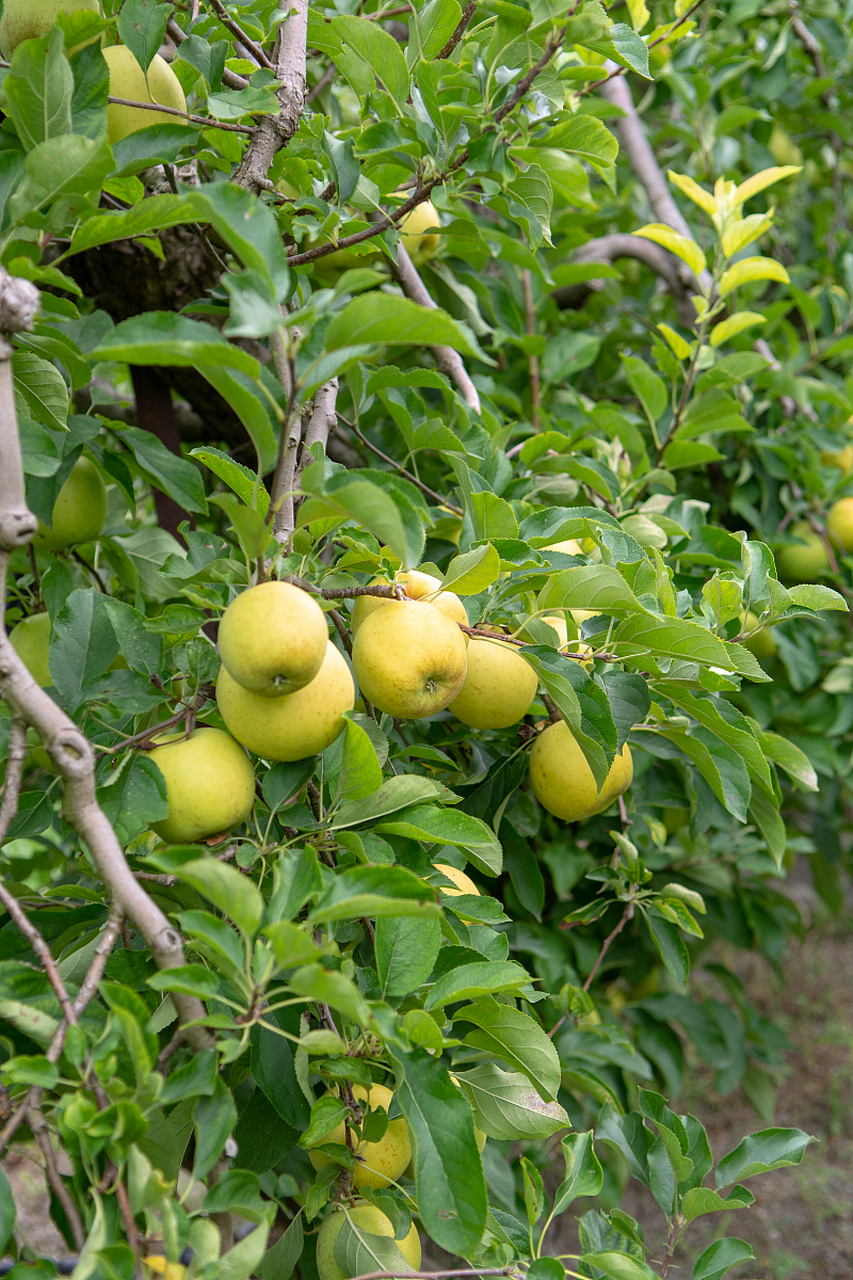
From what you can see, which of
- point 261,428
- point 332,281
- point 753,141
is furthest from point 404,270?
point 753,141

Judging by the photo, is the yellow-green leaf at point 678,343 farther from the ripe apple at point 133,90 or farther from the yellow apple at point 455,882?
the yellow apple at point 455,882

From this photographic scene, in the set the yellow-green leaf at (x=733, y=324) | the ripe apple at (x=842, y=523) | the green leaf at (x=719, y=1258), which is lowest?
the green leaf at (x=719, y=1258)

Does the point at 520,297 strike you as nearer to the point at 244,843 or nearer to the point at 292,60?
the point at 292,60

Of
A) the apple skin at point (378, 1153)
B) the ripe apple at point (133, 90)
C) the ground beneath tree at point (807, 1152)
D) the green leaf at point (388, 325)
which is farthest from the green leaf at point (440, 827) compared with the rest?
the ground beneath tree at point (807, 1152)

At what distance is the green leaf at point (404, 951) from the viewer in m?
0.72

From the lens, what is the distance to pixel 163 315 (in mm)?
626

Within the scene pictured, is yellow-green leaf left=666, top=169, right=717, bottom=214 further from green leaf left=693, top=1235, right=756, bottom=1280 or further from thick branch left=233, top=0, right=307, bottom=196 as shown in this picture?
green leaf left=693, top=1235, right=756, bottom=1280

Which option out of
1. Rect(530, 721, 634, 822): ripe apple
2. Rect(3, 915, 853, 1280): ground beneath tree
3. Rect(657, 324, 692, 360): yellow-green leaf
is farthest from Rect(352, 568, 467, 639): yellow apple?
Rect(3, 915, 853, 1280): ground beneath tree

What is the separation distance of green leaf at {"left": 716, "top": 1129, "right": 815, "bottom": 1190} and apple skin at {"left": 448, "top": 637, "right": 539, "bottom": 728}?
1.61 feet

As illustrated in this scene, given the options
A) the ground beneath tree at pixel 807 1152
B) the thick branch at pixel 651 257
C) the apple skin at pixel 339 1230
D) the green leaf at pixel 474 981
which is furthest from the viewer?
the ground beneath tree at pixel 807 1152

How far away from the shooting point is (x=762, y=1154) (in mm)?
940

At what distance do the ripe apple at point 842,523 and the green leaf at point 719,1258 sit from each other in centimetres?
146

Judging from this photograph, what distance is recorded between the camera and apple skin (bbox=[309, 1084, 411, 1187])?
2.81 feet

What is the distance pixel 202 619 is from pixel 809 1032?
3.10m
